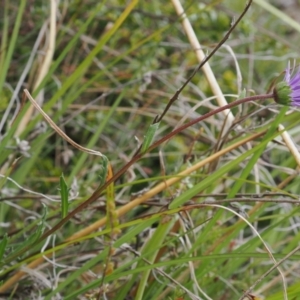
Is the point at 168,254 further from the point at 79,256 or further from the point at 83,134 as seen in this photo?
the point at 83,134

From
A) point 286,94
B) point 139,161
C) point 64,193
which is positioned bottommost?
point 139,161

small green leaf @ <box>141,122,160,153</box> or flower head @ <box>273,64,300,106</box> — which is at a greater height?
flower head @ <box>273,64,300,106</box>

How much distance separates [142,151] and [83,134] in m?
0.83

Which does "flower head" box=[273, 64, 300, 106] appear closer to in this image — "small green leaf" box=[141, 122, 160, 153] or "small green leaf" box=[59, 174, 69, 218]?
"small green leaf" box=[141, 122, 160, 153]

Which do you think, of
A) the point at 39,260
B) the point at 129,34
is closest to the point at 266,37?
the point at 129,34

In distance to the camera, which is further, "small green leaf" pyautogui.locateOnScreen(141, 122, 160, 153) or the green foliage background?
the green foliage background

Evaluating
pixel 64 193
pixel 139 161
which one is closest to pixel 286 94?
pixel 64 193

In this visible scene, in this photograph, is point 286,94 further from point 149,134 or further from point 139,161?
point 139,161

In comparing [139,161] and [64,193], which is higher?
[64,193]

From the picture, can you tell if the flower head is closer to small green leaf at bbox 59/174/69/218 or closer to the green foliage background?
the green foliage background

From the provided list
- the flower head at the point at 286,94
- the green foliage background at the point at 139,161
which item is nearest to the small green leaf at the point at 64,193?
the green foliage background at the point at 139,161

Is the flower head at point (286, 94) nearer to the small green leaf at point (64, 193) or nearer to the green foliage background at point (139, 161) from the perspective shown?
the green foliage background at point (139, 161)

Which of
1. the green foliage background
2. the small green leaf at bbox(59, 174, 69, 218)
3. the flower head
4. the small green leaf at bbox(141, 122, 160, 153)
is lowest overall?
the green foliage background

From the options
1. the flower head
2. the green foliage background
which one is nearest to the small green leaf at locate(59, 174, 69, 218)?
the green foliage background
